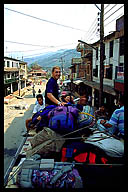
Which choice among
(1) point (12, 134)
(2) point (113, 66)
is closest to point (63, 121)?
(1) point (12, 134)

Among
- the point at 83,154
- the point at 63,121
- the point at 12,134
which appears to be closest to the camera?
the point at 83,154

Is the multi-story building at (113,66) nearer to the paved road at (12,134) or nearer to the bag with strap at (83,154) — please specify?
the paved road at (12,134)

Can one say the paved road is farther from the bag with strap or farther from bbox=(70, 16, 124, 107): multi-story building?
bbox=(70, 16, 124, 107): multi-story building

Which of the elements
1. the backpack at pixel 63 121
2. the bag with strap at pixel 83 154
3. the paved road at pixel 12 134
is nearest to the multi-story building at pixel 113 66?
the paved road at pixel 12 134

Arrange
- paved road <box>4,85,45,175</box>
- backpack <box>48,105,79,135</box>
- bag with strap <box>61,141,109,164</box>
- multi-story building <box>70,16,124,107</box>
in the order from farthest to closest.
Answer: multi-story building <box>70,16,124,107</box> → paved road <box>4,85,45,175</box> → backpack <box>48,105,79,135</box> → bag with strap <box>61,141,109,164</box>

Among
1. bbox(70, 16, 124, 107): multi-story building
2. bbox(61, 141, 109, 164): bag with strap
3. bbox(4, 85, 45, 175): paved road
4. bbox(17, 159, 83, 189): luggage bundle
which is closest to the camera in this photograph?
bbox(17, 159, 83, 189): luggage bundle

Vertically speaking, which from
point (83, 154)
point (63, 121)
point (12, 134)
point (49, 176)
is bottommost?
point (12, 134)

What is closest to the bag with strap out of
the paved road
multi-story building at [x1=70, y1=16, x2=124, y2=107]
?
the paved road

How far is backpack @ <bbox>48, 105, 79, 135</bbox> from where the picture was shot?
89.4 inches

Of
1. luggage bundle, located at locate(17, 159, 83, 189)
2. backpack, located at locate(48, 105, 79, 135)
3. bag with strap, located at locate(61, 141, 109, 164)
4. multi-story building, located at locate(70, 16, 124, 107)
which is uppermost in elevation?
multi-story building, located at locate(70, 16, 124, 107)

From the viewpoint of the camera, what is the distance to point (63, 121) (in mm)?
2268

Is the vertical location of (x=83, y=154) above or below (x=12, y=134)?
above

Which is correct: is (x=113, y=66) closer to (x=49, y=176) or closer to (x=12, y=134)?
(x=12, y=134)

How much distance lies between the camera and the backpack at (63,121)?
7.45 feet
